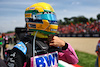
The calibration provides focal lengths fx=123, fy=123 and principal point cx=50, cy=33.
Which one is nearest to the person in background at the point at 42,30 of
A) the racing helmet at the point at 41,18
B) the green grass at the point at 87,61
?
the racing helmet at the point at 41,18

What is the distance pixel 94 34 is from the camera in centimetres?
1500

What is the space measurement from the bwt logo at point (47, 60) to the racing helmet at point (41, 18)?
1.26 feet

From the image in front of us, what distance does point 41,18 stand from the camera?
1.94 metres

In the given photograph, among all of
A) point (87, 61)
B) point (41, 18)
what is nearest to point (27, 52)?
point (41, 18)

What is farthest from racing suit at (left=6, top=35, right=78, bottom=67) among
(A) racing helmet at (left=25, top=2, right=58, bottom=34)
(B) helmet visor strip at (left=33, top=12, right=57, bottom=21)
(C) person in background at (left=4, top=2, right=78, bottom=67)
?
(B) helmet visor strip at (left=33, top=12, right=57, bottom=21)

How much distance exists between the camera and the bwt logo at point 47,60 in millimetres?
1793

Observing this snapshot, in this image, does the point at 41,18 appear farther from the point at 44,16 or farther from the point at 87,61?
the point at 87,61

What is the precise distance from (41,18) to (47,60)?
2.17 ft

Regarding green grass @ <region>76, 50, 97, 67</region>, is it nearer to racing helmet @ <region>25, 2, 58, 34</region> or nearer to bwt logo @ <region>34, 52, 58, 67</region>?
bwt logo @ <region>34, 52, 58, 67</region>

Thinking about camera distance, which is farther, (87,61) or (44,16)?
(87,61)

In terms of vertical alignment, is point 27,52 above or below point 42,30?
below

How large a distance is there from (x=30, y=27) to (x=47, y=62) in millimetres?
623

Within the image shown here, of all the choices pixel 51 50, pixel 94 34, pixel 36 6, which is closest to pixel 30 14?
pixel 36 6

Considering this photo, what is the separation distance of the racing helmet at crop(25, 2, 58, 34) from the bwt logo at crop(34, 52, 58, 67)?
1.26 feet
